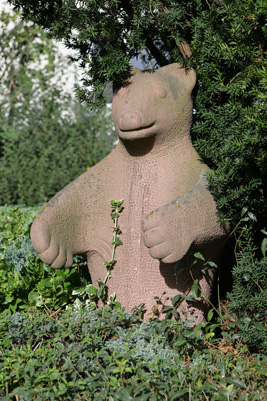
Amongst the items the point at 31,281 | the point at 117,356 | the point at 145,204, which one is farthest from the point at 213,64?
the point at 31,281

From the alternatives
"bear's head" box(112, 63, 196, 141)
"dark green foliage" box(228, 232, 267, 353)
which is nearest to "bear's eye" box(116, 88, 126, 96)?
"bear's head" box(112, 63, 196, 141)

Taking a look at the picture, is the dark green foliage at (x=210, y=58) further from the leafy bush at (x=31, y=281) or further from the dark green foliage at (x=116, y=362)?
the leafy bush at (x=31, y=281)

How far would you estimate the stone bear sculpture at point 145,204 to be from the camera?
8.38 feet

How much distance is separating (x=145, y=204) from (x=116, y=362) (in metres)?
0.89

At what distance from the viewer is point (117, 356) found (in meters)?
2.30

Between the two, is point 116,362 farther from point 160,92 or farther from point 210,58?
point 210,58

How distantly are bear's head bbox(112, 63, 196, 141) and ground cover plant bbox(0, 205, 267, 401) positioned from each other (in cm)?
48

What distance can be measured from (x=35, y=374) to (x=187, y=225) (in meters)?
0.97

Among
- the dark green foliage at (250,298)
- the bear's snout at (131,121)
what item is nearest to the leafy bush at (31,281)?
the dark green foliage at (250,298)

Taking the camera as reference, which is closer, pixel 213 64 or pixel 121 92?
pixel 213 64

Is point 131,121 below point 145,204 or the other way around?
the other way around

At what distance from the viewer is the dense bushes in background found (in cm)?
673

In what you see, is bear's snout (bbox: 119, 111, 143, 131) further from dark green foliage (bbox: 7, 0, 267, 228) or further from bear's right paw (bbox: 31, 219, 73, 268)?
bear's right paw (bbox: 31, 219, 73, 268)

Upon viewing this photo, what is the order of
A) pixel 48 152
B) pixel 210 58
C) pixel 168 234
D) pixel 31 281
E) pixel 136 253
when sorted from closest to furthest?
pixel 168 234 < pixel 210 58 < pixel 136 253 < pixel 31 281 < pixel 48 152
